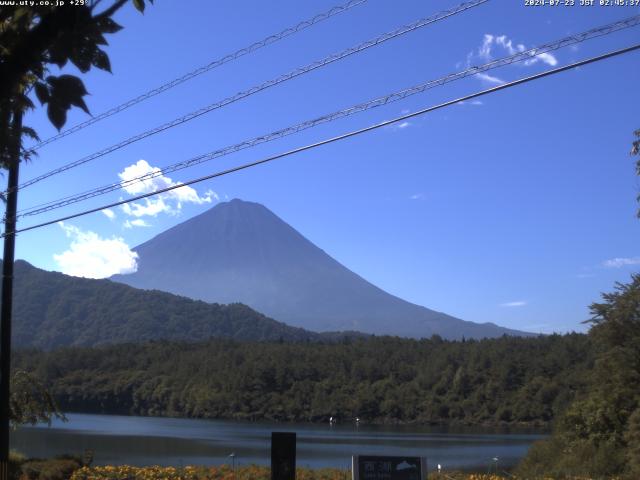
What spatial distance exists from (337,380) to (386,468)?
91758 millimetres

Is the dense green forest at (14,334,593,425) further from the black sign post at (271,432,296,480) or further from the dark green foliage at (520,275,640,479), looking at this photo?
the black sign post at (271,432,296,480)

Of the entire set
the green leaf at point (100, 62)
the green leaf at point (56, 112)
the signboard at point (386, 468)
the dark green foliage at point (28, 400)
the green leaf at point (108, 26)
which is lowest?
the signboard at point (386, 468)

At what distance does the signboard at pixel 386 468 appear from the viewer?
35.0 ft

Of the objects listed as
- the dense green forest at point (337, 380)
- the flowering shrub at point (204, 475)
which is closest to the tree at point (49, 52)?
the flowering shrub at point (204, 475)

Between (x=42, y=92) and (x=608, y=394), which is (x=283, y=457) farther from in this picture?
(x=608, y=394)

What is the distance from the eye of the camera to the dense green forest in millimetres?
86400

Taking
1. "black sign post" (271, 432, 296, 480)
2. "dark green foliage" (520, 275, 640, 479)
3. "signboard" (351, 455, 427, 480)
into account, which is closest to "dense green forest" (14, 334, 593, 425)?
"dark green foliage" (520, 275, 640, 479)

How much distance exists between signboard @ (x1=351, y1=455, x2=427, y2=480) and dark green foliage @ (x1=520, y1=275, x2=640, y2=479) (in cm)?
1369

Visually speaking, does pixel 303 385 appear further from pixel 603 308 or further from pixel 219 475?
pixel 219 475

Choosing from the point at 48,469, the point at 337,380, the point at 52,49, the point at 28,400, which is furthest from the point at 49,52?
the point at 337,380

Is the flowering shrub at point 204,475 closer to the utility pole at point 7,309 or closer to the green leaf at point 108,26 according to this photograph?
the utility pole at point 7,309

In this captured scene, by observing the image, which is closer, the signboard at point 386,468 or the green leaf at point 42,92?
the green leaf at point 42,92

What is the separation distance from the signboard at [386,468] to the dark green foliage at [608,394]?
13.7 m

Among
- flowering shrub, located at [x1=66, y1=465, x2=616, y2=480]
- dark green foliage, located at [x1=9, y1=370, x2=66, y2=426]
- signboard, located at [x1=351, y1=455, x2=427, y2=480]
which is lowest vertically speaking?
flowering shrub, located at [x1=66, y1=465, x2=616, y2=480]
